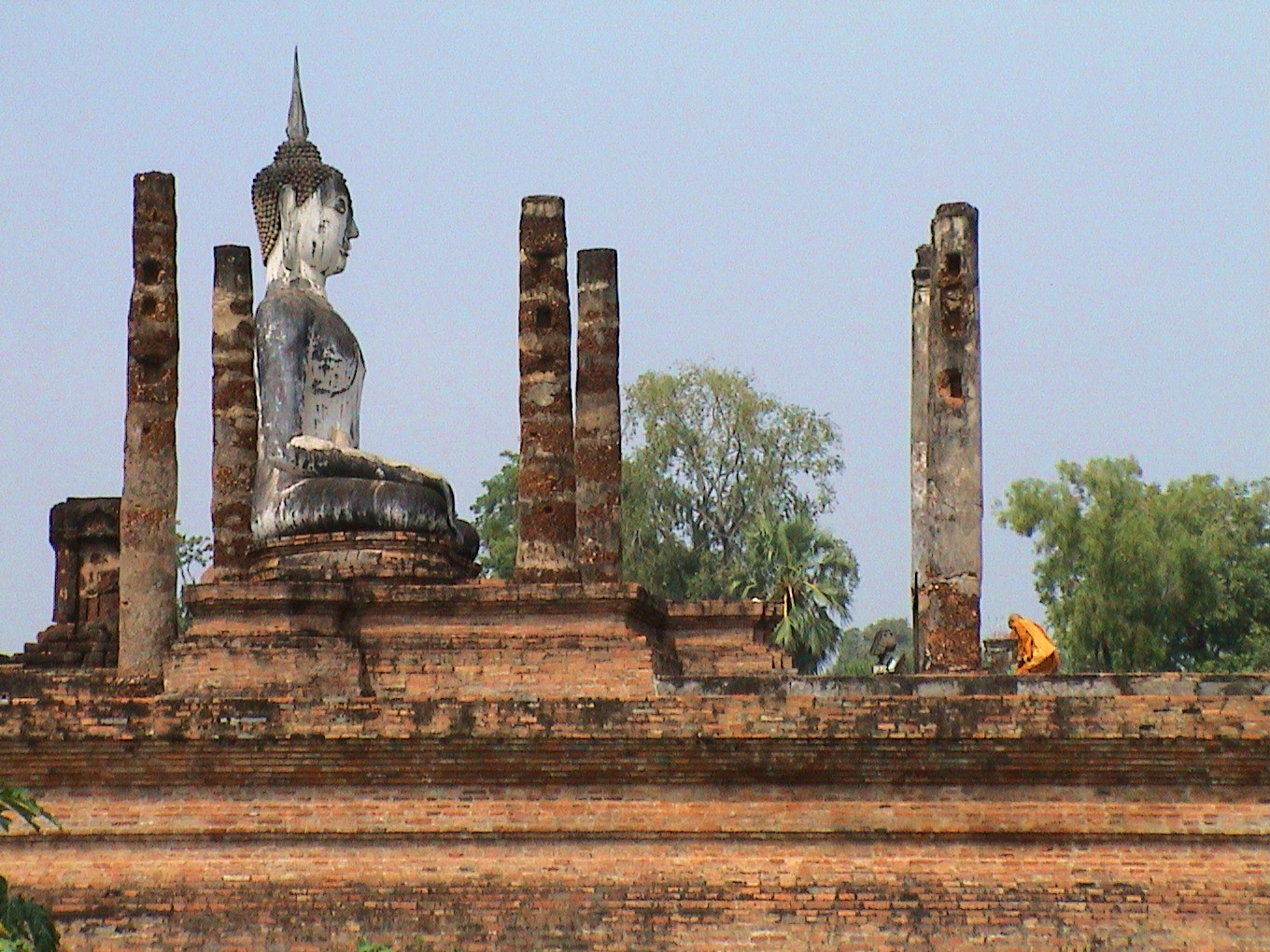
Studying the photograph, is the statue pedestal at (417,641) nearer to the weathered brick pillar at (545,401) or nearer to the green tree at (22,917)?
the weathered brick pillar at (545,401)

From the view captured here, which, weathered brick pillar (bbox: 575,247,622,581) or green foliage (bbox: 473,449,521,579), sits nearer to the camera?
weathered brick pillar (bbox: 575,247,622,581)

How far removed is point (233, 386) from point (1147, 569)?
2210cm

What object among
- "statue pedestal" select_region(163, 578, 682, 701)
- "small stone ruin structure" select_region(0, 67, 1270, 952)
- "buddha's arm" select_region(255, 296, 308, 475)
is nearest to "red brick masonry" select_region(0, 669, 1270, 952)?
"small stone ruin structure" select_region(0, 67, 1270, 952)

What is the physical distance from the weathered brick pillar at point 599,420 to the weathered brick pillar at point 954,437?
2743mm

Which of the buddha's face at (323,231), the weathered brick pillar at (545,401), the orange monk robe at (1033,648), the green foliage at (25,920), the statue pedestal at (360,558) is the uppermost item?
the buddha's face at (323,231)

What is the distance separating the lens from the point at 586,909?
462 inches

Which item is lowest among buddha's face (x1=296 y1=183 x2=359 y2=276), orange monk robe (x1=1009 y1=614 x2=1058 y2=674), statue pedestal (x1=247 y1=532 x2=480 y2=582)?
orange monk robe (x1=1009 y1=614 x2=1058 y2=674)

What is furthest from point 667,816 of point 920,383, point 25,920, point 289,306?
point 920,383

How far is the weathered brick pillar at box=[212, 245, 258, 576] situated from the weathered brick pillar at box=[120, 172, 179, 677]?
6.43 feet

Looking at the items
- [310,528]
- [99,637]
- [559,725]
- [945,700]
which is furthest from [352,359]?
[945,700]

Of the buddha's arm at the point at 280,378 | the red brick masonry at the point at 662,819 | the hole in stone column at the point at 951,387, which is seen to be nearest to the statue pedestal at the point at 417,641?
the red brick masonry at the point at 662,819

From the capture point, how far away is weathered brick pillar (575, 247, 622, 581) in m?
15.8

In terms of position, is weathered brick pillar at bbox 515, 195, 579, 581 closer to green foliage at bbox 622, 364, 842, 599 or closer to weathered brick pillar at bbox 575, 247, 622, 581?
weathered brick pillar at bbox 575, 247, 622, 581

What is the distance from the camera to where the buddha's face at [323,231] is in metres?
16.1
